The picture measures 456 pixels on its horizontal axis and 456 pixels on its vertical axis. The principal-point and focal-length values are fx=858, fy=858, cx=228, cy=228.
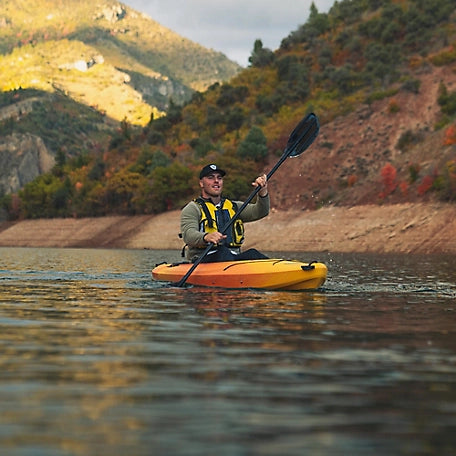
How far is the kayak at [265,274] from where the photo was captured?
18.3 metres

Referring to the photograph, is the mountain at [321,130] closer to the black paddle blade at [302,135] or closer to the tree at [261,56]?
the tree at [261,56]

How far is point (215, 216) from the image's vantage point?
745 inches

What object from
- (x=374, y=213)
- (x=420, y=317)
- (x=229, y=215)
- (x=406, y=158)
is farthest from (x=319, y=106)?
(x=420, y=317)

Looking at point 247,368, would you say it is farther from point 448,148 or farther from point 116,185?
point 116,185

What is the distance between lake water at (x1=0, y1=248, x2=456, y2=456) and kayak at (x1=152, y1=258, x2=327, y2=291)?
3614 millimetres

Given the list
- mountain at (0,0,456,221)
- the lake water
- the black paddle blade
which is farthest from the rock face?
the lake water

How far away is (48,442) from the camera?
5.15 meters

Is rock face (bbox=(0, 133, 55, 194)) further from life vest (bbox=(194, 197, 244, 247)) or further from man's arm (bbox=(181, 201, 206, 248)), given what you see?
man's arm (bbox=(181, 201, 206, 248))

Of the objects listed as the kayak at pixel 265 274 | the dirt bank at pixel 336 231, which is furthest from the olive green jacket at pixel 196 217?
the dirt bank at pixel 336 231

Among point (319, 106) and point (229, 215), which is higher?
point (319, 106)

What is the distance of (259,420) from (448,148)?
64.6 meters

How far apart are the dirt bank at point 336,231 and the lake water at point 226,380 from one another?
4364cm

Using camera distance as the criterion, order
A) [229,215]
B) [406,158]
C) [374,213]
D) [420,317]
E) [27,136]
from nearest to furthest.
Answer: [420,317] → [229,215] → [374,213] → [406,158] → [27,136]

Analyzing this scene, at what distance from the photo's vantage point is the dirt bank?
57.4 metres
